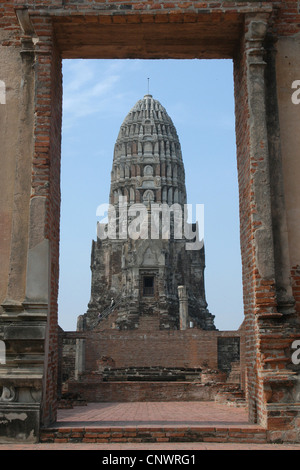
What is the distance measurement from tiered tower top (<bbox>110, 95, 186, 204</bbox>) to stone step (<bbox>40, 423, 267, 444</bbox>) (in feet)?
143

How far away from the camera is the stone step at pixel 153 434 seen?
628 centimetres

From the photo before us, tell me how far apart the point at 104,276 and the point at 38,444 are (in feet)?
141

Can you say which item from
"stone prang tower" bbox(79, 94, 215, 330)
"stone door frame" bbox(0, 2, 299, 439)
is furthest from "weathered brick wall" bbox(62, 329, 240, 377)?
A: "stone door frame" bbox(0, 2, 299, 439)

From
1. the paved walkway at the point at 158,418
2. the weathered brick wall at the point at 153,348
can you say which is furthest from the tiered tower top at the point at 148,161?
the paved walkway at the point at 158,418

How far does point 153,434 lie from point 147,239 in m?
37.2

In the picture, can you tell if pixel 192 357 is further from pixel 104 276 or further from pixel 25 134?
pixel 25 134

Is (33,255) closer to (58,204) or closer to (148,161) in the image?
(58,204)

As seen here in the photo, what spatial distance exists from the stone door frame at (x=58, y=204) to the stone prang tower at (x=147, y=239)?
31.9m

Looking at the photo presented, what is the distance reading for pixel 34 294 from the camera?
268 inches

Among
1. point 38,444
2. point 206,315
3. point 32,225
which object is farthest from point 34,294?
point 206,315

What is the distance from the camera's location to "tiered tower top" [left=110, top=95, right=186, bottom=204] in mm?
50406

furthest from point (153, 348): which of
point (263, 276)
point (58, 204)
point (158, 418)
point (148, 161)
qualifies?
point (263, 276)

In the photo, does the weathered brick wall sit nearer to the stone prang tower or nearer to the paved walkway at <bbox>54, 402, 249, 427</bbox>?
the stone prang tower
